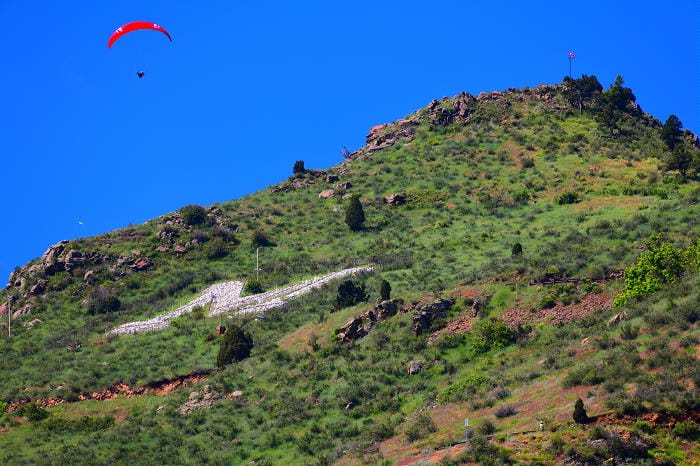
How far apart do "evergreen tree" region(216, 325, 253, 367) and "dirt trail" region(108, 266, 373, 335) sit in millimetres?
11153

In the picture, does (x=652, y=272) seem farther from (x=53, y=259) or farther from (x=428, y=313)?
(x=53, y=259)

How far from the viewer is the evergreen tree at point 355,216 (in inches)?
4264

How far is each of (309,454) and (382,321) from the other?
17554mm

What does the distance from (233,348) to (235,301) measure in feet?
57.0

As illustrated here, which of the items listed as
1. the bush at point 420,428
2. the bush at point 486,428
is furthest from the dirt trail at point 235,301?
the bush at point 486,428

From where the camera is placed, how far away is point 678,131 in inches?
4727

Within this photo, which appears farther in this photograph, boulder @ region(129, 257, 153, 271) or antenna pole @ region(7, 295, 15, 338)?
Result: boulder @ region(129, 257, 153, 271)

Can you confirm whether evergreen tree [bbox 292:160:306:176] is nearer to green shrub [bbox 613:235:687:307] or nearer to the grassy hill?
the grassy hill

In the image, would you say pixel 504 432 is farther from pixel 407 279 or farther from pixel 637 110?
pixel 637 110

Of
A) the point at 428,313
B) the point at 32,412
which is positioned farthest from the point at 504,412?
the point at 32,412

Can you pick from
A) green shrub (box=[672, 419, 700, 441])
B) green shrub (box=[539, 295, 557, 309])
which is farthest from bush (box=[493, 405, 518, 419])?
green shrub (box=[539, 295, 557, 309])

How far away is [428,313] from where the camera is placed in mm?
67938

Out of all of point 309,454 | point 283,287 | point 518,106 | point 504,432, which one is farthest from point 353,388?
point 518,106

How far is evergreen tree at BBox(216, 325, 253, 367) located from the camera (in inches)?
2891
